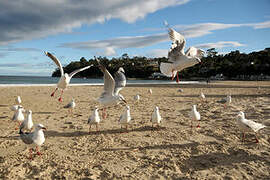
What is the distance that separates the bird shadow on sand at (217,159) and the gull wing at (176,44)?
282 cm

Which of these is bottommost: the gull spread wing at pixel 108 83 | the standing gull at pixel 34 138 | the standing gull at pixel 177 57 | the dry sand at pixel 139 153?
the dry sand at pixel 139 153

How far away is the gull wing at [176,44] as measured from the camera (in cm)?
540

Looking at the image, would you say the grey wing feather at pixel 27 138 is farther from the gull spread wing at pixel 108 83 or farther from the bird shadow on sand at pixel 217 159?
the bird shadow on sand at pixel 217 159

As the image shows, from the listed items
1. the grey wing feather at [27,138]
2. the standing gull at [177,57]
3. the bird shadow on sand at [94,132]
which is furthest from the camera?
the bird shadow on sand at [94,132]

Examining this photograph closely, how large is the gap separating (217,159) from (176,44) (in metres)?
3.12

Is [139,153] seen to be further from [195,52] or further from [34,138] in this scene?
[195,52]

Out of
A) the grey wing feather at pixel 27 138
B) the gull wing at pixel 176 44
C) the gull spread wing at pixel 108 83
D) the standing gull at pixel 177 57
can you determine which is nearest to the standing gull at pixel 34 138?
the grey wing feather at pixel 27 138

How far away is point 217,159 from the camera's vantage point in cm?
398

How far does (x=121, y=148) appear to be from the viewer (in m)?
4.55

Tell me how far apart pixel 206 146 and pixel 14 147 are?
447 cm

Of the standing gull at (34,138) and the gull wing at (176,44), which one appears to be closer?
the standing gull at (34,138)

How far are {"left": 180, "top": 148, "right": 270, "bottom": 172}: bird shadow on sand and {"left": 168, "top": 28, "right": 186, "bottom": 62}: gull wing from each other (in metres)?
2.82

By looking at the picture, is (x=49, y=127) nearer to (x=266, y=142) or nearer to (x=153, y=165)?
(x=153, y=165)

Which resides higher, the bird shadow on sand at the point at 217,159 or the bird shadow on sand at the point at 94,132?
the bird shadow on sand at the point at 94,132
